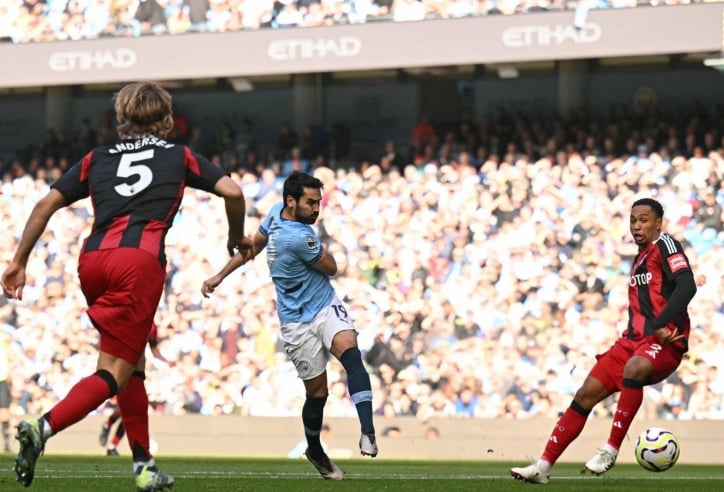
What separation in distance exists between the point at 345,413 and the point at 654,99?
5.97 m

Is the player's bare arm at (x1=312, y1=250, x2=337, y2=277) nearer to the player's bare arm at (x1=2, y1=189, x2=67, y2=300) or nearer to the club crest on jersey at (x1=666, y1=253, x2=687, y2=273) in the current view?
the club crest on jersey at (x1=666, y1=253, x2=687, y2=273)

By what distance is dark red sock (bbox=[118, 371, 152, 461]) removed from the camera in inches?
234

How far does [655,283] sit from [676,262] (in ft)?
0.82

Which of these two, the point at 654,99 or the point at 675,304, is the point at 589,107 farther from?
the point at 675,304

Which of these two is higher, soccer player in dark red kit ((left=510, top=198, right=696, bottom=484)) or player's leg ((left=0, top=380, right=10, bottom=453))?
soccer player in dark red kit ((left=510, top=198, right=696, bottom=484))

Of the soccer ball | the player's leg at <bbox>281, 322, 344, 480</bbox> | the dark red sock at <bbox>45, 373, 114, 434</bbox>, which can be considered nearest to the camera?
the dark red sock at <bbox>45, 373, 114, 434</bbox>

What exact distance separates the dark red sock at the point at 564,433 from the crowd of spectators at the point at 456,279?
7249 millimetres

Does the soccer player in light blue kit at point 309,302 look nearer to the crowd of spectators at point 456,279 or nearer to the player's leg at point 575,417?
the player's leg at point 575,417

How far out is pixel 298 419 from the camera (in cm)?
1639

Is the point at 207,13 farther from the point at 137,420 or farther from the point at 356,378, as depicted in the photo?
the point at 137,420

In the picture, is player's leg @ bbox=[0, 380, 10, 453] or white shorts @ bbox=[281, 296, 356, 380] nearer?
white shorts @ bbox=[281, 296, 356, 380]

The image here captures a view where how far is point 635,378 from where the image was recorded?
809cm

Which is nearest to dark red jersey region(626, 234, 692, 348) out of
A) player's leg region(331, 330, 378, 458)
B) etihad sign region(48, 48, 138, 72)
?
Answer: player's leg region(331, 330, 378, 458)

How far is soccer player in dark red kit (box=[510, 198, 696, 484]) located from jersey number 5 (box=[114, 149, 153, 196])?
10.7 feet
